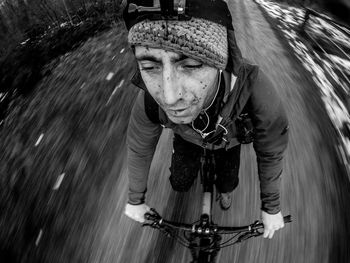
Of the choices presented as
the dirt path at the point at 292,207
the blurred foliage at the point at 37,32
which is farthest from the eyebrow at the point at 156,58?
the blurred foliage at the point at 37,32

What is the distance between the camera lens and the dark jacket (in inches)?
54.9

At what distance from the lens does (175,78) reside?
42.0 inches

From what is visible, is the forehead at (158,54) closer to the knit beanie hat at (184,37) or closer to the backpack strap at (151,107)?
the knit beanie hat at (184,37)

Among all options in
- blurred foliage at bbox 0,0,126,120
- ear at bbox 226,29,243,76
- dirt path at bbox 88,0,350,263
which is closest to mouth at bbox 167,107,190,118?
ear at bbox 226,29,243,76

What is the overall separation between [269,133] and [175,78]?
0.75m

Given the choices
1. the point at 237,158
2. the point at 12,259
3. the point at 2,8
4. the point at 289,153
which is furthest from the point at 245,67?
the point at 2,8

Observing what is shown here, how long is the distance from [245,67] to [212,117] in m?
0.36

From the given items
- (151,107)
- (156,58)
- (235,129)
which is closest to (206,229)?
(235,129)

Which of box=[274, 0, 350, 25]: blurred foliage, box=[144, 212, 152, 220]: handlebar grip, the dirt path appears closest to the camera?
box=[144, 212, 152, 220]: handlebar grip

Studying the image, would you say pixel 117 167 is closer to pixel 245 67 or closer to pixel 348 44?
pixel 245 67

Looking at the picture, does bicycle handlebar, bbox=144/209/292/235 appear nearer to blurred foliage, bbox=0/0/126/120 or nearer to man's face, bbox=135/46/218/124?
man's face, bbox=135/46/218/124

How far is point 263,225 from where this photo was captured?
65.3 inches

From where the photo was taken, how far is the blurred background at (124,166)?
2553 millimetres

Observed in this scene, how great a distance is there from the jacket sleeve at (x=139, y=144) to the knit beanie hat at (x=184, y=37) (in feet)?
1.63
